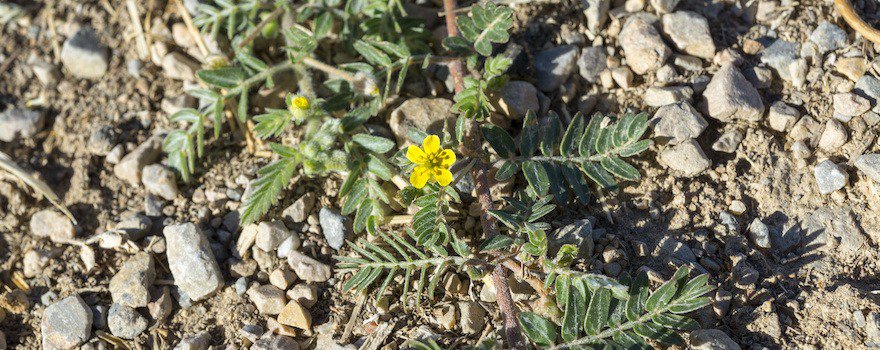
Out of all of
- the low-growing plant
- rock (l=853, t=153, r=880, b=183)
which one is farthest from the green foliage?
rock (l=853, t=153, r=880, b=183)

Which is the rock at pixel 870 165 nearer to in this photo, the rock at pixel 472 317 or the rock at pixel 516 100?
the rock at pixel 516 100

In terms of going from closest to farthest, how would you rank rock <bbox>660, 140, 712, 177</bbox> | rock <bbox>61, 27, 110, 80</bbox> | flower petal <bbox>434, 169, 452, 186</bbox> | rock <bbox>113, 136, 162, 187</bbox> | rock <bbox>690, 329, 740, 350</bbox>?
rock <bbox>690, 329, 740, 350</bbox>, flower petal <bbox>434, 169, 452, 186</bbox>, rock <bbox>660, 140, 712, 177</bbox>, rock <bbox>113, 136, 162, 187</bbox>, rock <bbox>61, 27, 110, 80</bbox>

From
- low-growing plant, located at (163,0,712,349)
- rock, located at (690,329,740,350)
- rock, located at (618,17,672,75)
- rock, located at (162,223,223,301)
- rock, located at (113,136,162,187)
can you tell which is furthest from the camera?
rock, located at (113,136,162,187)

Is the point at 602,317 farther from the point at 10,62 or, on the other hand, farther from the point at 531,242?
the point at 10,62

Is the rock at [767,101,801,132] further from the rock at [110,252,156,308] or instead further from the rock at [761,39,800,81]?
the rock at [110,252,156,308]

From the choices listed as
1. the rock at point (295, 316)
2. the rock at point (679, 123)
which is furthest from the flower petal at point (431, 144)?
the rock at point (679, 123)

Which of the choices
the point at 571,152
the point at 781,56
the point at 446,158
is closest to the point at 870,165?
the point at 781,56
